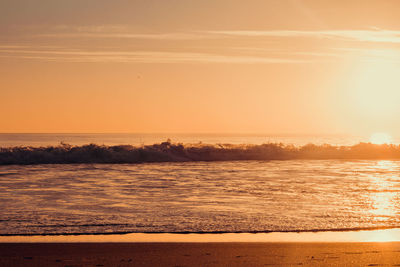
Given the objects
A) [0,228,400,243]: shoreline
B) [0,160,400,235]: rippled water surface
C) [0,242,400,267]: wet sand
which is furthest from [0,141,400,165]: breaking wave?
[0,242,400,267]: wet sand

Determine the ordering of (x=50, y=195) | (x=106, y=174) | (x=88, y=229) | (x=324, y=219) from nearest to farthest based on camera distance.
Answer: (x=88, y=229)
(x=324, y=219)
(x=50, y=195)
(x=106, y=174)

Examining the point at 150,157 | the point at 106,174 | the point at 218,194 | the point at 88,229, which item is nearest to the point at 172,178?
the point at 106,174

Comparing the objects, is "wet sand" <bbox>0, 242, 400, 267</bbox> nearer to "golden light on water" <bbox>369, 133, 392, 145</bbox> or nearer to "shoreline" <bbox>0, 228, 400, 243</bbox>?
"shoreline" <bbox>0, 228, 400, 243</bbox>

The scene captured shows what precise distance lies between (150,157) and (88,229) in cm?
2288

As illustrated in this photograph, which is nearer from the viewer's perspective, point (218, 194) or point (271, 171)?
point (218, 194)

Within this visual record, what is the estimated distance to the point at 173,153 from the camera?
111ft

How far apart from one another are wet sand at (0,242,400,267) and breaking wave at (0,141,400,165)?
73.7 ft

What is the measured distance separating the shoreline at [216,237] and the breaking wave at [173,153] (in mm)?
21302

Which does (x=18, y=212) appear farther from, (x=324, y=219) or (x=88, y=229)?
(x=324, y=219)

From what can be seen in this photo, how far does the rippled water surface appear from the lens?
→ 1053 cm

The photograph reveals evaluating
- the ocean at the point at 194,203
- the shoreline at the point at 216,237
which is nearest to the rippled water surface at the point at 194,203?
the ocean at the point at 194,203

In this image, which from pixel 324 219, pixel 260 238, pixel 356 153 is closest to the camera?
pixel 260 238

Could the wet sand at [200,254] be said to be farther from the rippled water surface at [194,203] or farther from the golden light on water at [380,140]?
the golden light on water at [380,140]

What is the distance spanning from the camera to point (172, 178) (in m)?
20.0
